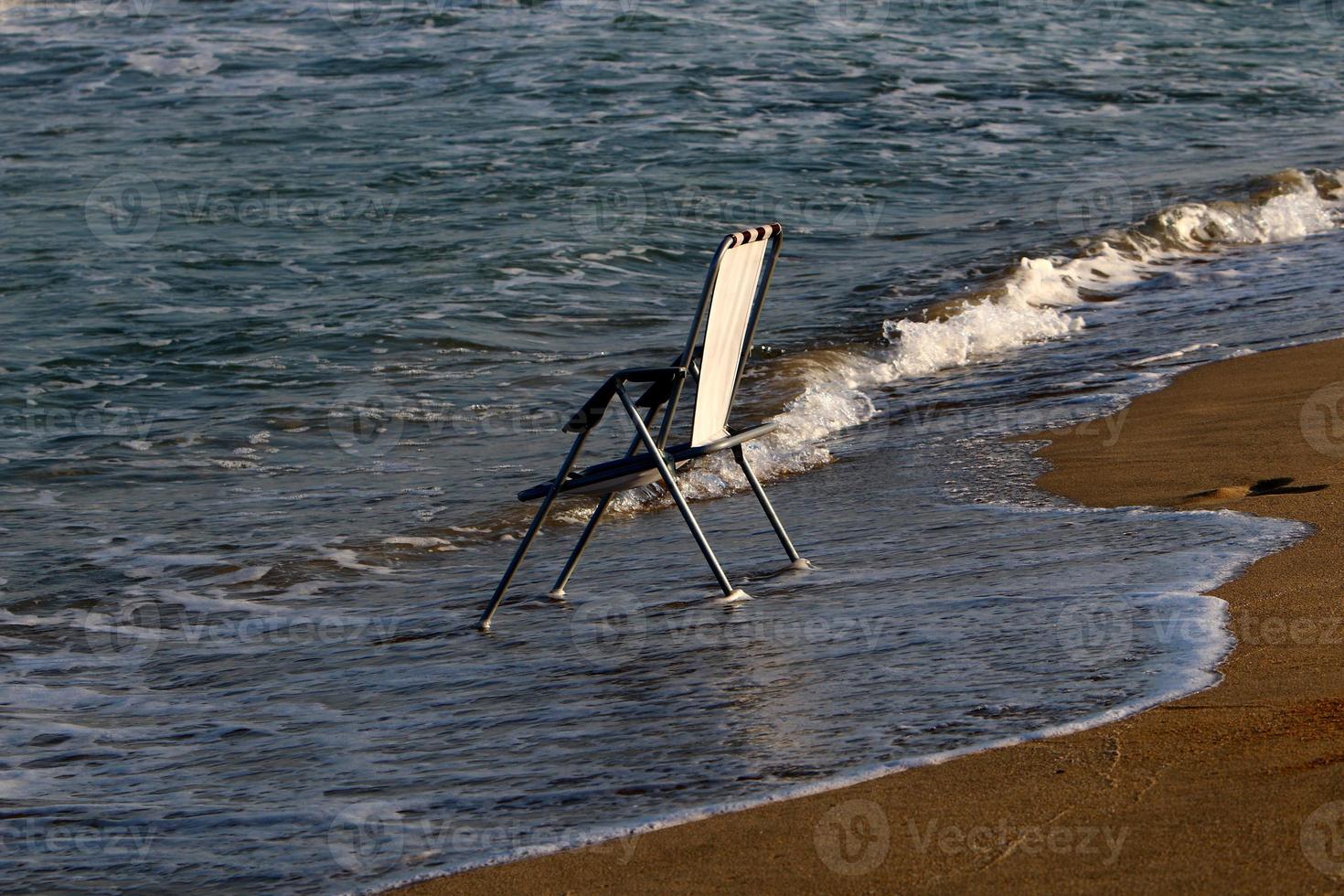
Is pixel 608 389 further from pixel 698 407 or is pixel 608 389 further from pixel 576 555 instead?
pixel 576 555

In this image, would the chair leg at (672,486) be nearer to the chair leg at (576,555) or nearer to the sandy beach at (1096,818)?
the chair leg at (576,555)

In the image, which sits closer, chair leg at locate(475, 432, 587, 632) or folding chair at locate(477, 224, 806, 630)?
folding chair at locate(477, 224, 806, 630)

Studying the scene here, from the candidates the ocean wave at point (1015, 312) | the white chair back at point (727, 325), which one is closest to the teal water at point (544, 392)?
the ocean wave at point (1015, 312)

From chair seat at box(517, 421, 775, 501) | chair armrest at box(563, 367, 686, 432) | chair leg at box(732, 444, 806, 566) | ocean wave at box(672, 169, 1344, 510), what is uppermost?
chair armrest at box(563, 367, 686, 432)

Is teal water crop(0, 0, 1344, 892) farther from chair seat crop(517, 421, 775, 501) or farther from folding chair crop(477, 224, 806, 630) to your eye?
chair seat crop(517, 421, 775, 501)

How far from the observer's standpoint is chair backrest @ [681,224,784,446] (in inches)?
193

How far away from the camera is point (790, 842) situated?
10.1ft

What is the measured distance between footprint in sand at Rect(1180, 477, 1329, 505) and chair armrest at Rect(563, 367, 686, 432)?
6.76 feet

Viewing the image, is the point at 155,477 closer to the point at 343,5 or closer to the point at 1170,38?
the point at 343,5

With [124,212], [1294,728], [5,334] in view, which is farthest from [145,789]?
[124,212]

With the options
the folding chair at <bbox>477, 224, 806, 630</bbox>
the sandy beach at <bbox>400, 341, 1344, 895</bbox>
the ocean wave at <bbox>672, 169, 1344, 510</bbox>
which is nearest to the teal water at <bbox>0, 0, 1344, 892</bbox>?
the ocean wave at <bbox>672, 169, 1344, 510</bbox>

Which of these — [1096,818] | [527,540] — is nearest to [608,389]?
[527,540]

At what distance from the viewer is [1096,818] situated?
2965 millimetres

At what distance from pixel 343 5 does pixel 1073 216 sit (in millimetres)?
13931
